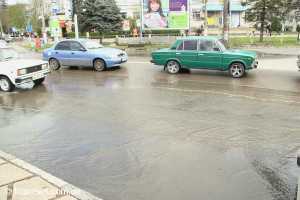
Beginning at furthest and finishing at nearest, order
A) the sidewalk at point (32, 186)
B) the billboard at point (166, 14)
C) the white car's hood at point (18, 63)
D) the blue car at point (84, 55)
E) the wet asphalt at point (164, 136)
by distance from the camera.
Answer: the billboard at point (166, 14) → the blue car at point (84, 55) → the white car's hood at point (18, 63) → the wet asphalt at point (164, 136) → the sidewalk at point (32, 186)

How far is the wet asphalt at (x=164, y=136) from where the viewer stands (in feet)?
18.8

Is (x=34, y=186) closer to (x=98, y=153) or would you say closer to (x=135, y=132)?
(x=98, y=153)

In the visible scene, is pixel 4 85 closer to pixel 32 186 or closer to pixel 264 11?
pixel 32 186

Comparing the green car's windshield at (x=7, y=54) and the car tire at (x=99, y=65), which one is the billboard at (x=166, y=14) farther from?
the green car's windshield at (x=7, y=54)

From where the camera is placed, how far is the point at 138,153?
276 inches

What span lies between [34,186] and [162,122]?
13.4 ft

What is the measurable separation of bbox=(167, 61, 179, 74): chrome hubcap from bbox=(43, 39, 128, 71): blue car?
110 inches

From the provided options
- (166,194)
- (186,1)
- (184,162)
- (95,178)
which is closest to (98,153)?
(95,178)

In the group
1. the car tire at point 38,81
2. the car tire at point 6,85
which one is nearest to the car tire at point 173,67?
the car tire at point 38,81

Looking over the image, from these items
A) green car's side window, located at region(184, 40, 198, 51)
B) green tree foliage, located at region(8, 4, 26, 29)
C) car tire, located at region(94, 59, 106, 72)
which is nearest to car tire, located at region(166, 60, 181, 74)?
green car's side window, located at region(184, 40, 198, 51)

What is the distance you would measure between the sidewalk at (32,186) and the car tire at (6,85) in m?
7.90

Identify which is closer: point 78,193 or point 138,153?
point 78,193

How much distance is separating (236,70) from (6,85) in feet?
28.5

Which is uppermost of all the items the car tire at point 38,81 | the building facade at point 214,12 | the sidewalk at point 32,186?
the building facade at point 214,12
